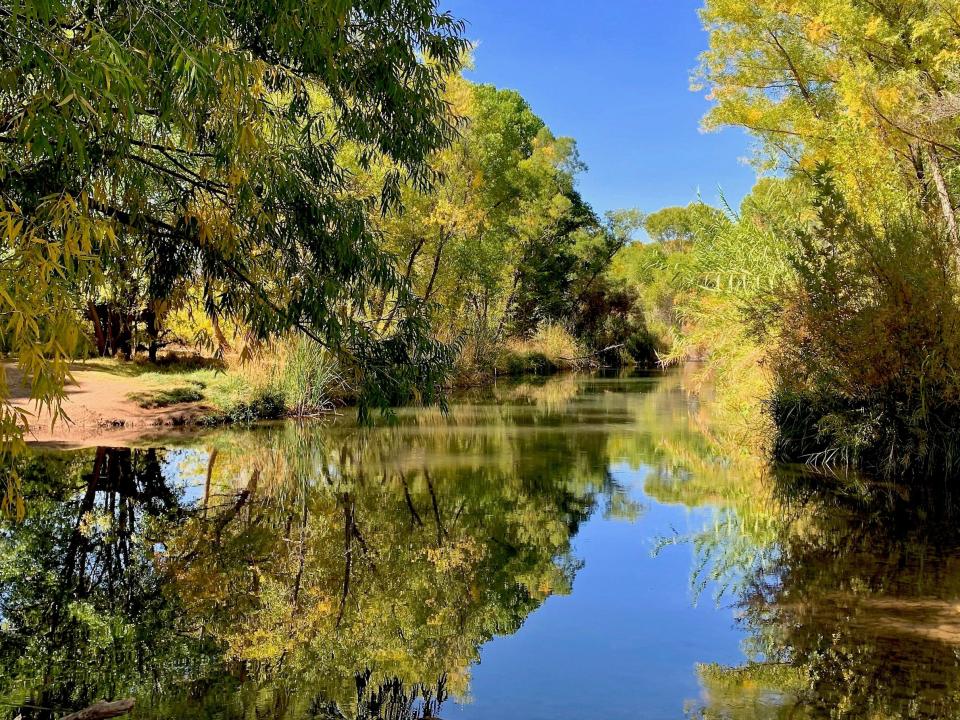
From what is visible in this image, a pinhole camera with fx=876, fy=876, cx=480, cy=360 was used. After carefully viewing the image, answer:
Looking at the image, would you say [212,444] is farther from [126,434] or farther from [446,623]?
[446,623]

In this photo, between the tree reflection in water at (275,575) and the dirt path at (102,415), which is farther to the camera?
the dirt path at (102,415)

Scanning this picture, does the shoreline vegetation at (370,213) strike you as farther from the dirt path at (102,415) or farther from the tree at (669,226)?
the tree at (669,226)

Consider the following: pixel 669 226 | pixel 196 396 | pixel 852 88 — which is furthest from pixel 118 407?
pixel 669 226

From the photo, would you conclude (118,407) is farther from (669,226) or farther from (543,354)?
(669,226)

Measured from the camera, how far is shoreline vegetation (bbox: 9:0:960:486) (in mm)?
4812

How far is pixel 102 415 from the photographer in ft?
52.3

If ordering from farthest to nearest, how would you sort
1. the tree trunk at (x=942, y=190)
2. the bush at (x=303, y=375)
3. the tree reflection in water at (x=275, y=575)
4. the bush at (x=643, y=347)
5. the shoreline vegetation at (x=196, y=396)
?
the bush at (x=643, y=347) < the bush at (x=303, y=375) < the shoreline vegetation at (x=196, y=396) < the tree trunk at (x=942, y=190) < the tree reflection in water at (x=275, y=575)

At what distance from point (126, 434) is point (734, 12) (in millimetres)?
14036

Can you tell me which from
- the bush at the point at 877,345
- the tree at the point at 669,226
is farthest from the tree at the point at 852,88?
the tree at the point at 669,226

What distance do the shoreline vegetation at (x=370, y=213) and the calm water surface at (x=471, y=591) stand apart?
144 centimetres

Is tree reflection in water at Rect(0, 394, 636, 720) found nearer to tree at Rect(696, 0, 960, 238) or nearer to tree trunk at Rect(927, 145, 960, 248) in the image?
tree trunk at Rect(927, 145, 960, 248)

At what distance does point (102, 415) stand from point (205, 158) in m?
9.22

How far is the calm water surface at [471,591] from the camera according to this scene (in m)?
4.91

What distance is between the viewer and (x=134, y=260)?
24.2 ft
